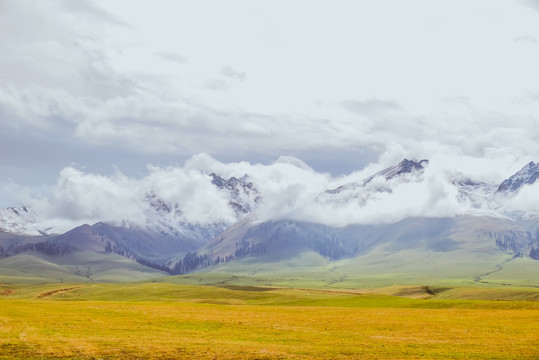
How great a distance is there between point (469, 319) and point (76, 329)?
2422 inches

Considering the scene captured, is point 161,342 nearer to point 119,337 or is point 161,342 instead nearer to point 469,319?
point 119,337

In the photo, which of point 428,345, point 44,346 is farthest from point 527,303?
point 44,346

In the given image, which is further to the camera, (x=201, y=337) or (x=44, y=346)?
(x=201, y=337)

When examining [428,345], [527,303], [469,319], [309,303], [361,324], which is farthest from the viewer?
[309,303]

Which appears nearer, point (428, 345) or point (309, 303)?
point (428, 345)

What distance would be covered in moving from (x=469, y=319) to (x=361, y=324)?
2148 cm

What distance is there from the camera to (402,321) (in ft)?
282

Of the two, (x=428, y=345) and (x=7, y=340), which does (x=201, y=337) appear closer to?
(x=7, y=340)

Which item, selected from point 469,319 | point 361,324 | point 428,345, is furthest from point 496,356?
point 469,319

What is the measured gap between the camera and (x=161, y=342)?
5669 cm

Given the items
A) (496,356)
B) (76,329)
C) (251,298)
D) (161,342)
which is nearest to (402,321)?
(496,356)

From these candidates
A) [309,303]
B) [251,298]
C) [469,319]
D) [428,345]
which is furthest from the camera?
[251,298]

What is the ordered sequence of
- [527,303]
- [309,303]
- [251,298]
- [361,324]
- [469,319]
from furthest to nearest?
[251,298] < [309,303] < [527,303] < [469,319] < [361,324]

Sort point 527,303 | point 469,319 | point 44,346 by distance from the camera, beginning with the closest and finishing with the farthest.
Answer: point 44,346 < point 469,319 < point 527,303
